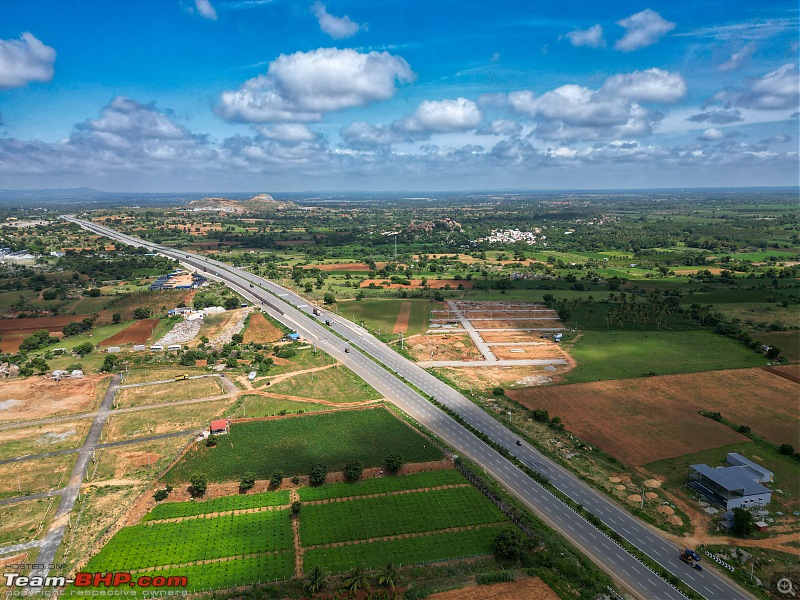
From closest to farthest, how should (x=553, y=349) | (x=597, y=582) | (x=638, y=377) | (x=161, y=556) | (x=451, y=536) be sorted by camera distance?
(x=597, y=582), (x=161, y=556), (x=451, y=536), (x=638, y=377), (x=553, y=349)

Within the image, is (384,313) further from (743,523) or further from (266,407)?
(743,523)

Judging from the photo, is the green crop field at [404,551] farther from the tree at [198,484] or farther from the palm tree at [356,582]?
the tree at [198,484]

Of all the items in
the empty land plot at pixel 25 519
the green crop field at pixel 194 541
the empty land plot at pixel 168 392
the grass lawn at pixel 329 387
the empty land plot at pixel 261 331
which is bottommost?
the green crop field at pixel 194 541

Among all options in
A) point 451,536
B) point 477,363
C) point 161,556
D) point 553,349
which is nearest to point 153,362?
point 161,556

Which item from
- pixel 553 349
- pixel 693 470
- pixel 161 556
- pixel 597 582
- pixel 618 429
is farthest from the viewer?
pixel 553 349

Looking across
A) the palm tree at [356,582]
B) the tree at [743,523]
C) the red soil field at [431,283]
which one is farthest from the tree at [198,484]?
the red soil field at [431,283]

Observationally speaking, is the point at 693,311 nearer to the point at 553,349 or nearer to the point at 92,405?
the point at 553,349

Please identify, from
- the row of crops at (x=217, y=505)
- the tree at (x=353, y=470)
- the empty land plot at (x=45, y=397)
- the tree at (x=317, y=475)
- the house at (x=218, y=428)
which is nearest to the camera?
the row of crops at (x=217, y=505)
